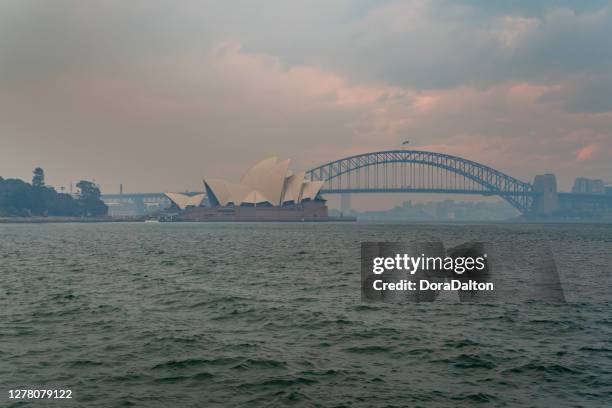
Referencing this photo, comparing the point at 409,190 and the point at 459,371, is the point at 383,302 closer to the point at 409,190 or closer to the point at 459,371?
the point at 459,371

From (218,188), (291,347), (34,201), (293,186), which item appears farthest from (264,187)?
(291,347)

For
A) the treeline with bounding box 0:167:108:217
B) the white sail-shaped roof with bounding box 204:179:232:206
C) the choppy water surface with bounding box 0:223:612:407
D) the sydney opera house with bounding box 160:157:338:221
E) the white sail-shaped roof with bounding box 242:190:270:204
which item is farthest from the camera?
the white sail-shaped roof with bounding box 204:179:232:206

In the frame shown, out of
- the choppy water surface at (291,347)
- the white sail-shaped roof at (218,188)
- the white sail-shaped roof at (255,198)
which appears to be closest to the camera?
the choppy water surface at (291,347)

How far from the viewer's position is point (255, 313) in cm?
1925

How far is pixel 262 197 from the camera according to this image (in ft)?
594

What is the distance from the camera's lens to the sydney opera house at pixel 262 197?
175750 mm

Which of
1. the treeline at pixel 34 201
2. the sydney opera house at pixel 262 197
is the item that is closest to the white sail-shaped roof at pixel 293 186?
the sydney opera house at pixel 262 197

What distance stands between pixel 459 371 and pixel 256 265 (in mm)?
25561

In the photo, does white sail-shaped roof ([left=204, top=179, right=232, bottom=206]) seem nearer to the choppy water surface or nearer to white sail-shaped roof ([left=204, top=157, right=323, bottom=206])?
white sail-shaped roof ([left=204, top=157, right=323, bottom=206])

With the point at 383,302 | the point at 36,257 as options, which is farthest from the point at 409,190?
the point at 383,302

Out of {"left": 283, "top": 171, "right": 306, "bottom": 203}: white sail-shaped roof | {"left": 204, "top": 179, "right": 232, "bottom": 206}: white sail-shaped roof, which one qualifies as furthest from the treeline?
{"left": 283, "top": 171, "right": 306, "bottom": 203}: white sail-shaped roof

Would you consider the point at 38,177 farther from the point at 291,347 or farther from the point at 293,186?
the point at 291,347

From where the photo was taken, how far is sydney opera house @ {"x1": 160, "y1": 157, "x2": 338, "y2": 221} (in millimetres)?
175750

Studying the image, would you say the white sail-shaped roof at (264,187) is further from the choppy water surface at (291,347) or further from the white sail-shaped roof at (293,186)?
the choppy water surface at (291,347)
